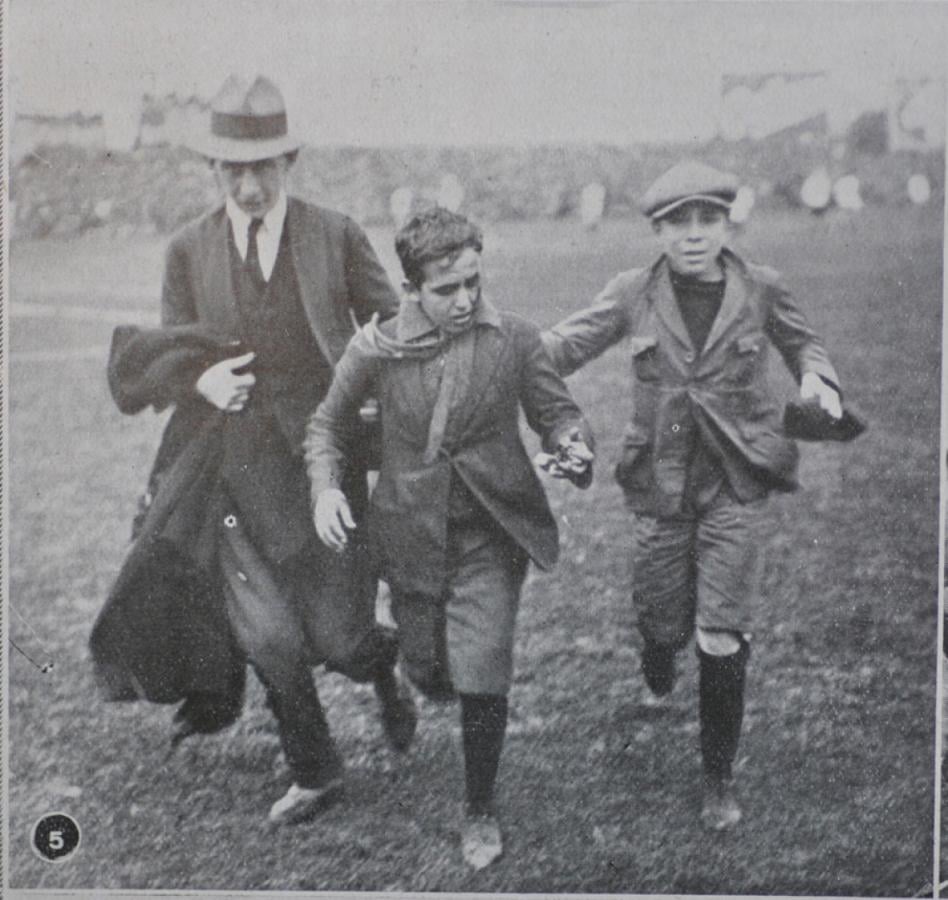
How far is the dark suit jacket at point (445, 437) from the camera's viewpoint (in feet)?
19.3

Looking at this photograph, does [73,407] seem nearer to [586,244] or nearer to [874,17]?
[586,244]

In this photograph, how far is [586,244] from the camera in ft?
19.8

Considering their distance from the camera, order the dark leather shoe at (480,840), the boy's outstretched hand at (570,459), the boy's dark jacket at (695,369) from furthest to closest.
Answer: the dark leather shoe at (480,840)
the boy's dark jacket at (695,369)
the boy's outstretched hand at (570,459)

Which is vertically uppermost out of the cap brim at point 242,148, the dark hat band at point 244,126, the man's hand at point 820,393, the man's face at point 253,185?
the dark hat band at point 244,126

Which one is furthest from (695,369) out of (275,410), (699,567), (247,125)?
(247,125)

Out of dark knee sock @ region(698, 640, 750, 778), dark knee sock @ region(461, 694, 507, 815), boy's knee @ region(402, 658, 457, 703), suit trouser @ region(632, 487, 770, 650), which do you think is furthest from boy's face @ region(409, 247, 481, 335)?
dark knee sock @ region(698, 640, 750, 778)

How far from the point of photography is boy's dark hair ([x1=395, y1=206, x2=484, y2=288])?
19.2 ft

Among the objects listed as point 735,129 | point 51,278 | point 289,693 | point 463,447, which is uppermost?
point 735,129

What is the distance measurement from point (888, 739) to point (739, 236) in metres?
1.93

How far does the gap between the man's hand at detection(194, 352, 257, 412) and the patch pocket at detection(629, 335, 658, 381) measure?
4.50 ft

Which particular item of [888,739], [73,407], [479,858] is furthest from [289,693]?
[888,739]

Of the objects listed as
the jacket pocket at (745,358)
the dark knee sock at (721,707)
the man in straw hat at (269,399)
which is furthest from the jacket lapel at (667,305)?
the dark knee sock at (721,707)

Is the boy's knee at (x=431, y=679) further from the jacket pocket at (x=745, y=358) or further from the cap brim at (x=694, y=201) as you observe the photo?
the cap brim at (x=694, y=201)

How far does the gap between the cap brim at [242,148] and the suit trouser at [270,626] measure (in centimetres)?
130
